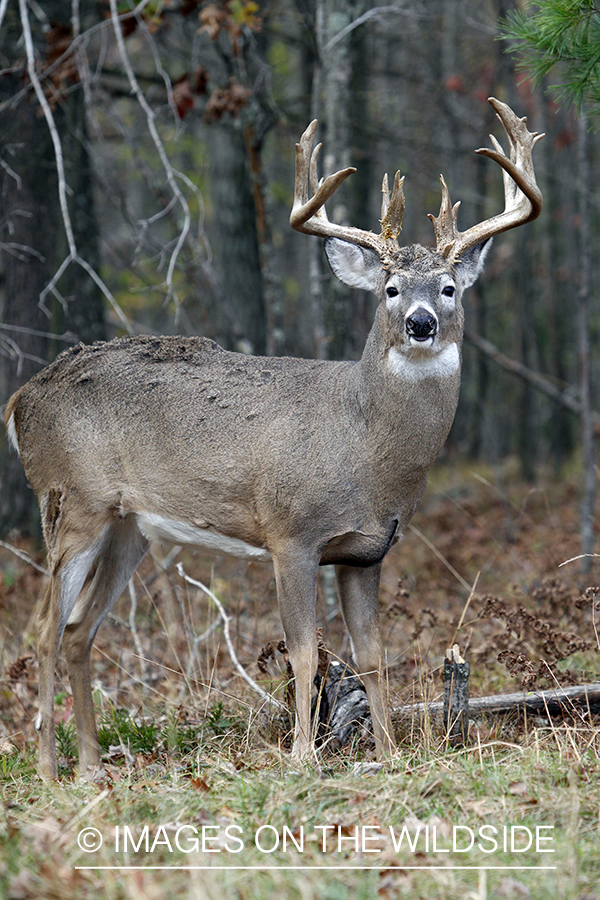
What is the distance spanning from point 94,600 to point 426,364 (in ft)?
7.89

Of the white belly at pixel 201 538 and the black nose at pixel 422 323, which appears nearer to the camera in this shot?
the black nose at pixel 422 323

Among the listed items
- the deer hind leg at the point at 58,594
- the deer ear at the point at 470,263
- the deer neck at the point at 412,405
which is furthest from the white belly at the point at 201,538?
the deer ear at the point at 470,263

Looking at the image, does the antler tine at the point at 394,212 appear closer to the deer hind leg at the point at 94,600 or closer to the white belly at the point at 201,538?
the white belly at the point at 201,538

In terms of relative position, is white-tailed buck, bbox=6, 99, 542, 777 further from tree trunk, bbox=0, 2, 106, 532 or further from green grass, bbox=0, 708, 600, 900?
tree trunk, bbox=0, 2, 106, 532

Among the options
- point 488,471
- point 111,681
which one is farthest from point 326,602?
point 488,471

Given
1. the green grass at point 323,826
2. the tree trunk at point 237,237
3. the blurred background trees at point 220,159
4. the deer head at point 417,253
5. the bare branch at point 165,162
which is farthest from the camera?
the tree trunk at point 237,237

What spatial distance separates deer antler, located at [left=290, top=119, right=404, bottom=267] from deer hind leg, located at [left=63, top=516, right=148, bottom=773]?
1975 mm

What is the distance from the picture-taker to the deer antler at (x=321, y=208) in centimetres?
475

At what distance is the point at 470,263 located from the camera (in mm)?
4906

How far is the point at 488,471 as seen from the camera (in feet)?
48.9

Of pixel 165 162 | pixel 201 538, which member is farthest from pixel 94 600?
pixel 165 162

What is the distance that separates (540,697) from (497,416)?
52.4 feet

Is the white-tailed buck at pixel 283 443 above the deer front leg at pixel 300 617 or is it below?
above

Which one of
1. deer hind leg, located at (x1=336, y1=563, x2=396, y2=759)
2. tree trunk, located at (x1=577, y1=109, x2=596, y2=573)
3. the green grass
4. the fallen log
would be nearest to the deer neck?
deer hind leg, located at (x1=336, y1=563, x2=396, y2=759)
